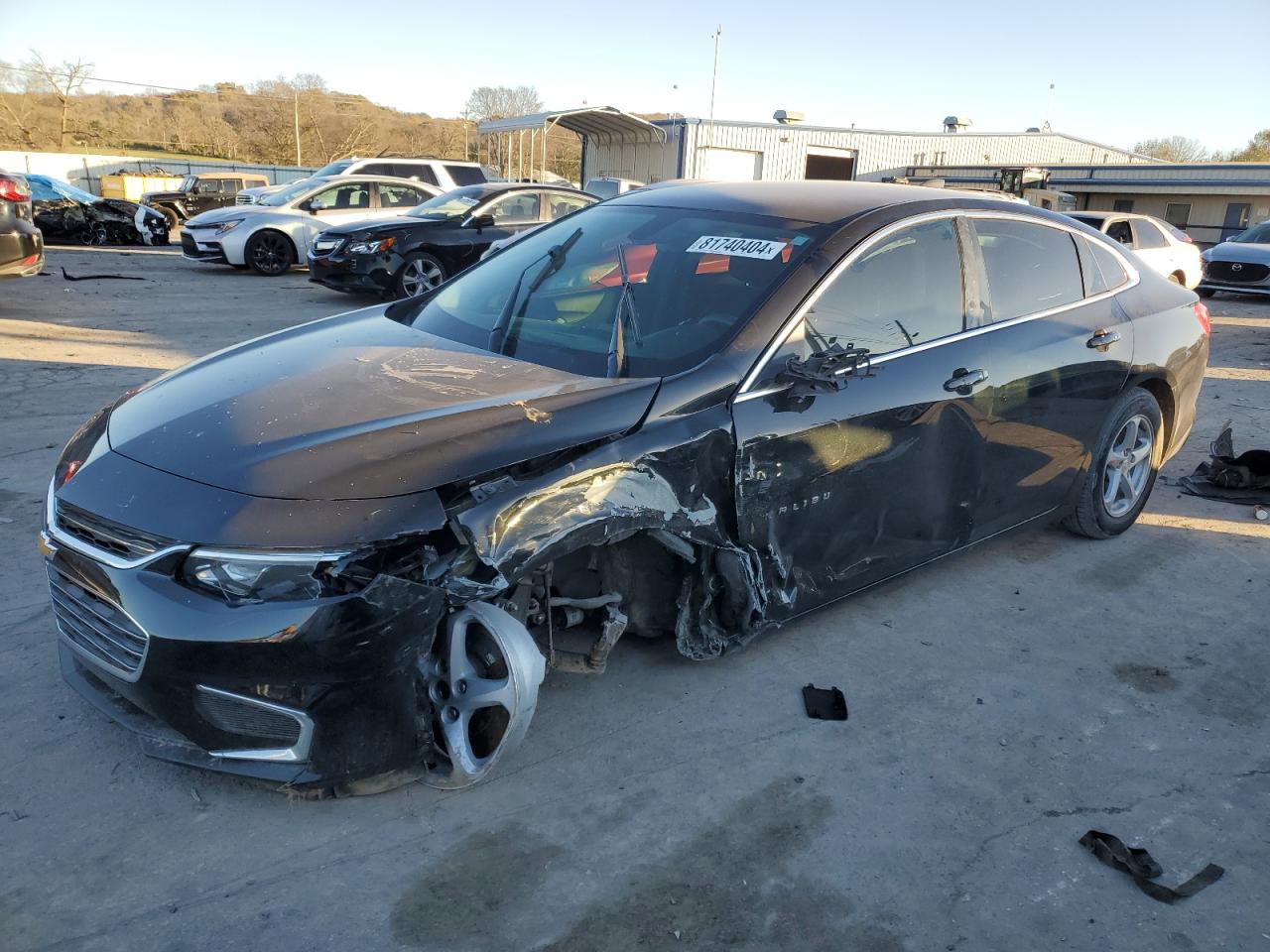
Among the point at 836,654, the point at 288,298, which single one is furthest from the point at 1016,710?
the point at 288,298

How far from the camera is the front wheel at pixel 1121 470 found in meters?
4.56

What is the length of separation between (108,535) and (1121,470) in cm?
453

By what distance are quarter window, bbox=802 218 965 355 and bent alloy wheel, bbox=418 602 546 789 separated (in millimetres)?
1502

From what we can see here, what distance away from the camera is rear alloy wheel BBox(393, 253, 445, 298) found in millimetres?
11570

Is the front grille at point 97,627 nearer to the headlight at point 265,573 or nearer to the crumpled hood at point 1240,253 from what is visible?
the headlight at point 265,573

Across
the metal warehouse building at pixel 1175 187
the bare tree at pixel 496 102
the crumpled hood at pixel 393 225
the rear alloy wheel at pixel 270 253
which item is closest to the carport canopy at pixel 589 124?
the metal warehouse building at pixel 1175 187

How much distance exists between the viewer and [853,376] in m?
3.40

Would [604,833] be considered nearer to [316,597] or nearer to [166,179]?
[316,597]

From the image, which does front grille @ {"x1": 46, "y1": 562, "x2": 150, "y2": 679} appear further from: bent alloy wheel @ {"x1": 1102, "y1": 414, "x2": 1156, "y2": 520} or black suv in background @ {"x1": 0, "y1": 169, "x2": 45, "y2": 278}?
black suv in background @ {"x1": 0, "y1": 169, "x2": 45, "y2": 278}

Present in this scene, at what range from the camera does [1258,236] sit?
16812 mm

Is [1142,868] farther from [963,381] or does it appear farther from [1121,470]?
[1121,470]

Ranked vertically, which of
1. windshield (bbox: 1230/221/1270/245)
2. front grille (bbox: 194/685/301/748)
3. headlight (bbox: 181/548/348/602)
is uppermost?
windshield (bbox: 1230/221/1270/245)

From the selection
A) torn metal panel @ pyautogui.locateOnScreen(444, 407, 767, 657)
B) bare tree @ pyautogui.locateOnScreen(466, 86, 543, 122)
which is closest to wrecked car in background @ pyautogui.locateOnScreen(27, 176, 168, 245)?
torn metal panel @ pyautogui.locateOnScreen(444, 407, 767, 657)

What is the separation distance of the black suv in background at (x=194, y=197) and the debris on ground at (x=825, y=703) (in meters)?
21.7
